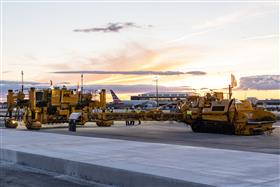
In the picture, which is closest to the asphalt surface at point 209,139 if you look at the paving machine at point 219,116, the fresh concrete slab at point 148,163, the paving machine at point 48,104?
the paving machine at point 219,116

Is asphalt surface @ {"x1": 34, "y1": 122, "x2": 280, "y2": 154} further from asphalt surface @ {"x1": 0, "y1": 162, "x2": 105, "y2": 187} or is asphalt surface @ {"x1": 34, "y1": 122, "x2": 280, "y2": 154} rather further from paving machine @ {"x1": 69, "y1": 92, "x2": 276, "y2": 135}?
asphalt surface @ {"x1": 0, "y1": 162, "x2": 105, "y2": 187}

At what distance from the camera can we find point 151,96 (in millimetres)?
170250

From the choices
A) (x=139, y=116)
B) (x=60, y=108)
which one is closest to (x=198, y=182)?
(x=139, y=116)

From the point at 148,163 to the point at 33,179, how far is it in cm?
217

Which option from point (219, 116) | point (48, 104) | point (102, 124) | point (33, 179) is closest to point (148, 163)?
point (33, 179)

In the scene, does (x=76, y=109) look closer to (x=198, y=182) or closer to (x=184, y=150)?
(x=184, y=150)

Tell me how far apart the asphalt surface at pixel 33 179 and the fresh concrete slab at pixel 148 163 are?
0.24m

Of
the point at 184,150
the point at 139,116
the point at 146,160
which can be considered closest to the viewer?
the point at 146,160

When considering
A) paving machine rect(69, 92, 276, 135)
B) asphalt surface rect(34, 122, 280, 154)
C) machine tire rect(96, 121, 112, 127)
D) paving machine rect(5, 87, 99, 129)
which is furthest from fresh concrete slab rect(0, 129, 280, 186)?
machine tire rect(96, 121, 112, 127)

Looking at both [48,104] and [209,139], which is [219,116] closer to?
[209,139]

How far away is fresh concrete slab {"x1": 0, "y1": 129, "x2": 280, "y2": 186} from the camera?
25.1 ft

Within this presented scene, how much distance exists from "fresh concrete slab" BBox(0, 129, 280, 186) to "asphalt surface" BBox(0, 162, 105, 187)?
0.24m

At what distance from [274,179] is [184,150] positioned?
4.02 metres

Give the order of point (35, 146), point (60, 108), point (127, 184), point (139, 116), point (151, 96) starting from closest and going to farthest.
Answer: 1. point (127, 184)
2. point (35, 146)
3. point (139, 116)
4. point (60, 108)
5. point (151, 96)
